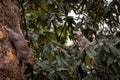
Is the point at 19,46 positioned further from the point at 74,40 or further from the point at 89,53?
the point at 74,40

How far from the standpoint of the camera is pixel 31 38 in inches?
104

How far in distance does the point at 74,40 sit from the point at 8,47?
150 cm

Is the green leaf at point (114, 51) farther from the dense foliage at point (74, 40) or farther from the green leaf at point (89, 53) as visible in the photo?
the green leaf at point (89, 53)

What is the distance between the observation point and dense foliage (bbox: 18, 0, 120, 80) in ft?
6.89

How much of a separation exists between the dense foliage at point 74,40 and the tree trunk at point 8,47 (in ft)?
2.18

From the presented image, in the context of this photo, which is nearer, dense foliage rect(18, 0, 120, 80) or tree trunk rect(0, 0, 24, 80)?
tree trunk rect(0, 0, 24, 80)

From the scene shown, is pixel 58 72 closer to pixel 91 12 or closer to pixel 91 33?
pixel 91 33

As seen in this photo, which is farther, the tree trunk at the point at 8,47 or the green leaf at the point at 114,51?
the green leaf at the point at 114,51

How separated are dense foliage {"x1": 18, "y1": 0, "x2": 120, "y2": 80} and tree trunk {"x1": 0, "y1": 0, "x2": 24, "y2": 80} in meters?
0.67

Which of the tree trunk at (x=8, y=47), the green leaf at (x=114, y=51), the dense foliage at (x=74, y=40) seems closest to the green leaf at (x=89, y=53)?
the dense foliage at (x=74, y=40)

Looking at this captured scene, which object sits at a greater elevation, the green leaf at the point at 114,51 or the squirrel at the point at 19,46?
the squirrel at the point at 19,46

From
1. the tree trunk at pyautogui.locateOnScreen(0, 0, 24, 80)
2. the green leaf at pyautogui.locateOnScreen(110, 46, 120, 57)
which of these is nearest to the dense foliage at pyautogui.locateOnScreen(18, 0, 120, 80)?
the green leaf at pyautogui.locateOnScreen(110, 46, 120, 57)

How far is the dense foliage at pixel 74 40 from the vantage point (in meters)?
2.10

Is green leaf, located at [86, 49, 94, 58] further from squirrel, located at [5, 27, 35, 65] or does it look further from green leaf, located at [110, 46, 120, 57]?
squirrel, located at [5, 27, 35, 65]
